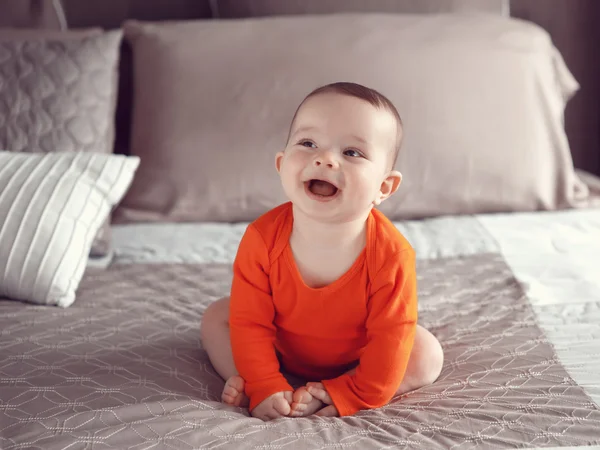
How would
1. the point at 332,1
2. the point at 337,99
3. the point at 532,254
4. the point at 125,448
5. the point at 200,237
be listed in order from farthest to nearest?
the point at 332,1
the point at 200,237
the point at 532,254
the point at 337,99
the point at 125,448

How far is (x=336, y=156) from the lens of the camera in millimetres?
965

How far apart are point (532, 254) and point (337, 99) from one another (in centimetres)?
72

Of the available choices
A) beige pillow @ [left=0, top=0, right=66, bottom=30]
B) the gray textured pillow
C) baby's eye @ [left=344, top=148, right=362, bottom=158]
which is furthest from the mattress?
beige pillow @ [left=0, top=0, right=66, bottom=30]

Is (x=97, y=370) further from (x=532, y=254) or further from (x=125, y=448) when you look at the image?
(x=532, y=254)

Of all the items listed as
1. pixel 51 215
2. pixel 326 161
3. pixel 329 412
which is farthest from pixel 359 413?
pixel 51 215

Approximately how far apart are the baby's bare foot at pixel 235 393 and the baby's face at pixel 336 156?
27cm

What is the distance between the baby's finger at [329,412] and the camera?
99cm

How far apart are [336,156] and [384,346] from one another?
0.28 m

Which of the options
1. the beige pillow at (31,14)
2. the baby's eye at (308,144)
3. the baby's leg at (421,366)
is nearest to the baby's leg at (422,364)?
the baby's leg at (421,366)

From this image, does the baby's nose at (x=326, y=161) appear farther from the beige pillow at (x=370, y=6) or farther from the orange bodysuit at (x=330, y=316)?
the beige pillow at (x=370, y=6)

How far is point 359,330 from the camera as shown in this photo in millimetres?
1065

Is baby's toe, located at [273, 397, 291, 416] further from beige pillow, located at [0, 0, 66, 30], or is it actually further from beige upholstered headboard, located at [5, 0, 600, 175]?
beige pillow, located at [0, 0, 66, 30]

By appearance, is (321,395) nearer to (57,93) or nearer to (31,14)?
(57,93)

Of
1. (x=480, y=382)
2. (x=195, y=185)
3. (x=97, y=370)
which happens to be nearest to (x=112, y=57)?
(x=195, y=185)
